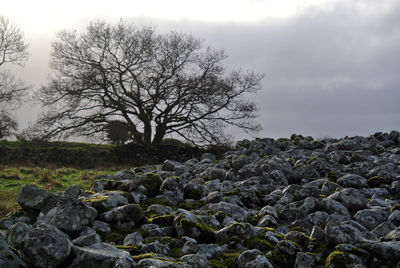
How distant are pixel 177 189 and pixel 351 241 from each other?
379cm

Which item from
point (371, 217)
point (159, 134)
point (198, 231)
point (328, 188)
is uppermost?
point (159, 134)

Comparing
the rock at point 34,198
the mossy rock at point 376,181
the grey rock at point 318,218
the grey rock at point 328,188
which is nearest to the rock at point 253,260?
the grey rock at point 318,218

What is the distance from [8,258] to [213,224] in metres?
3.06

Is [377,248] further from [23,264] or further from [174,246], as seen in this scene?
[23,264]

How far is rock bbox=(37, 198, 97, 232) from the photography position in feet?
19.0

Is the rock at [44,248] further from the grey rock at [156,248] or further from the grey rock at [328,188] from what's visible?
the grey rock at [328,188]

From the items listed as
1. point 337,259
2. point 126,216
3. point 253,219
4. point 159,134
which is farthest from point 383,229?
point 159,134

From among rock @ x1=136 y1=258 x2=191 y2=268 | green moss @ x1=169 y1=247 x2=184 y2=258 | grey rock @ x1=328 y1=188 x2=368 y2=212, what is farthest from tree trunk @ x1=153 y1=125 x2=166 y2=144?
rock @ x1=136 y1=258 x2=191 y2=268

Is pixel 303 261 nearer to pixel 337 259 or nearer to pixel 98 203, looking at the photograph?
pixel 337 259

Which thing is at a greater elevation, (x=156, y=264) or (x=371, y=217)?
(x=371, y=217)

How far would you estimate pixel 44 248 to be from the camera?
4.35 meters

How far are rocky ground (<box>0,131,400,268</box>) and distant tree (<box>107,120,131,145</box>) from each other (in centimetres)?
1898

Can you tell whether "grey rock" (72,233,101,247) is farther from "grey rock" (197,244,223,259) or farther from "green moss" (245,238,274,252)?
"green moss" (245,238,274,252)

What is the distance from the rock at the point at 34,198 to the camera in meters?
6.92
